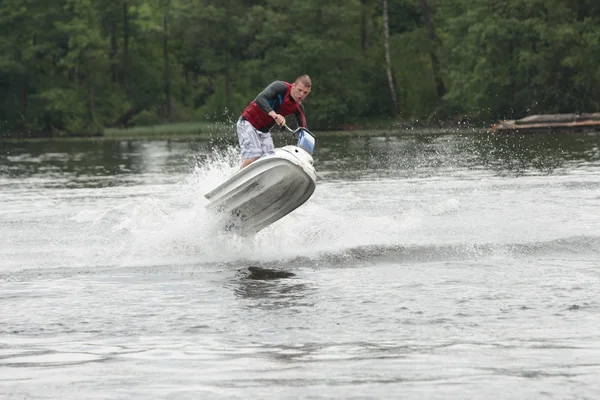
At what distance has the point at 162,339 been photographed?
8.98 metres

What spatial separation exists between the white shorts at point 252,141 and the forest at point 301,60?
43.8 meters

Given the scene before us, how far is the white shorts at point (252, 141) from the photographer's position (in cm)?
1448

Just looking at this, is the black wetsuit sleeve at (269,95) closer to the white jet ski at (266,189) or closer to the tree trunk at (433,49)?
the white jet ski at (266,189)

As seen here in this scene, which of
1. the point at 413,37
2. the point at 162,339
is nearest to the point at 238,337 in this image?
the point at 162,339

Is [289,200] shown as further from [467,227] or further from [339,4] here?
[339,4]

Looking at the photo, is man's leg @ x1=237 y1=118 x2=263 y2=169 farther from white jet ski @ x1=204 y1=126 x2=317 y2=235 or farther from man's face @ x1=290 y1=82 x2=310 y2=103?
man's face @ x1=290 y1=82 x2=310 y2=103

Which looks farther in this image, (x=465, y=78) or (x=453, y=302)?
(x=465, y=78)

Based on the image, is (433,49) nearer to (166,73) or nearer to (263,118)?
(166,73)

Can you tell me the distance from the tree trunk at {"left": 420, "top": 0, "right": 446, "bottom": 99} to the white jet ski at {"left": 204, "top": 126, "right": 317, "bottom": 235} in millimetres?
52468

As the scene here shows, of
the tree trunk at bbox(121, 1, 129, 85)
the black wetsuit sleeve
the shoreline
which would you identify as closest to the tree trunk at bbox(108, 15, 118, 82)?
the tree trunk at bbox(121, 1, 129, 85)

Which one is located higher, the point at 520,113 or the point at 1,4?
the point at 1,4

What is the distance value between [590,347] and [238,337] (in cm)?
254

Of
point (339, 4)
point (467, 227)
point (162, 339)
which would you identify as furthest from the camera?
point (339, 4)

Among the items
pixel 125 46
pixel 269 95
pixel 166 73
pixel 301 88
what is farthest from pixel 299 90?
pixel 125 46
